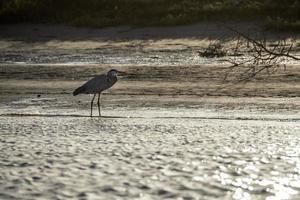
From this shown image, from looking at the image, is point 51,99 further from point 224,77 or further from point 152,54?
point 152,54

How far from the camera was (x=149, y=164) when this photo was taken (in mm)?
3959

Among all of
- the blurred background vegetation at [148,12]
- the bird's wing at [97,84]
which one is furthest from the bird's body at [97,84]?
the blurred background vegetation at [148,12]

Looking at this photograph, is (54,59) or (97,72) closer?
(97,72)

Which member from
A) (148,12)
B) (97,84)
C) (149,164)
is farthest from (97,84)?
(148,12)

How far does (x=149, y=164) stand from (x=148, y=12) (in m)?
28.0

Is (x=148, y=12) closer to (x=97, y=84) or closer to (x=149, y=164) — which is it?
(x=97, y=84)

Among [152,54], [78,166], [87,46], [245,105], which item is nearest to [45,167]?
[78,166]

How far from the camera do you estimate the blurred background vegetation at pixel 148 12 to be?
29.6 m

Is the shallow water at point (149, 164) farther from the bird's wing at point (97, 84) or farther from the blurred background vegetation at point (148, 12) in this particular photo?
the blurred background vegetation at point (148, 12)

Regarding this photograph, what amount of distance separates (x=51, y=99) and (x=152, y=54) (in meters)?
8.60

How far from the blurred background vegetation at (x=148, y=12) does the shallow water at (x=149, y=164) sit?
22.1m

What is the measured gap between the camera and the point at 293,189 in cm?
330

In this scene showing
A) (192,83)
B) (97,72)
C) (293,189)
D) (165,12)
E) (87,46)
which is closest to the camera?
(293,189)

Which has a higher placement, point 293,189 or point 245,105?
point 293,189
